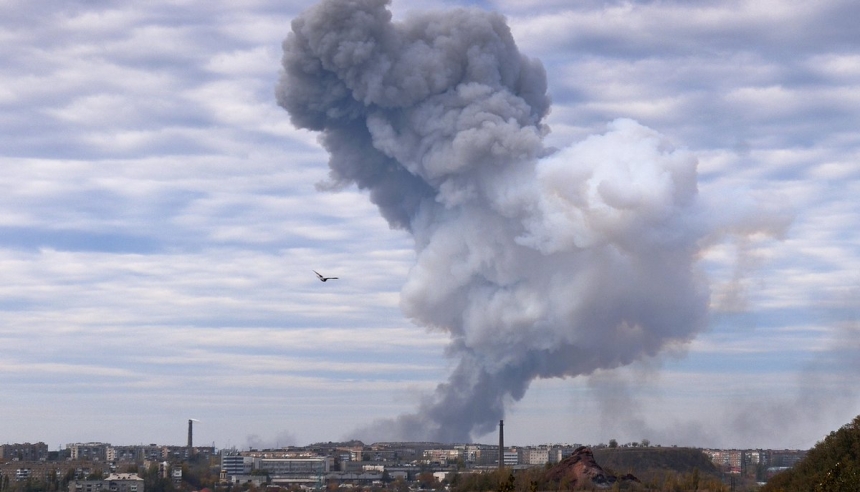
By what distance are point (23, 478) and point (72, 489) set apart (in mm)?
21485

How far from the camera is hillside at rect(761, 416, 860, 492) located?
61.8m

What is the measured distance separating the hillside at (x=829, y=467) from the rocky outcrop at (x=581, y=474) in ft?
90.8

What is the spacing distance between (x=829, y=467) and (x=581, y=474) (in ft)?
139

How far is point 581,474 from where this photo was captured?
112 meters

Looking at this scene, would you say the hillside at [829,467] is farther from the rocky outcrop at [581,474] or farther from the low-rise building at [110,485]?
the low-rise building at [110,485]

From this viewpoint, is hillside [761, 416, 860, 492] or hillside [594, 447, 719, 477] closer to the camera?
hillside [761, 416, 860, 492]

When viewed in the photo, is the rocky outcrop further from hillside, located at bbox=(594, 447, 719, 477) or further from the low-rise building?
the low-rise building

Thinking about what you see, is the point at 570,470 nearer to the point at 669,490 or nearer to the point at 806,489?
the point at 669,490

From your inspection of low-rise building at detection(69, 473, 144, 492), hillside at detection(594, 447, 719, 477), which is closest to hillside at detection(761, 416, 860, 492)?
hillside at detection(594, 447, 719, 477)

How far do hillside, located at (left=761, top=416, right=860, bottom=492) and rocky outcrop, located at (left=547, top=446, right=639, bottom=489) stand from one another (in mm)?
27689

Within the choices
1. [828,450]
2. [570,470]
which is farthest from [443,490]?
[828,450]

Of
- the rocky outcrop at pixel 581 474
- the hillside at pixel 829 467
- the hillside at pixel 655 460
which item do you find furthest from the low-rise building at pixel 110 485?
Answer: the hillside at pixel 829 467

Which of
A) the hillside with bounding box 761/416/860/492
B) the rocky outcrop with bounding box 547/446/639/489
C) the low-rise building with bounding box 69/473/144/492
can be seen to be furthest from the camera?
the low-rise building with bounding box 69/473/144/492

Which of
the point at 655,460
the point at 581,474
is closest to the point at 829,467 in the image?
the point at 581,474
